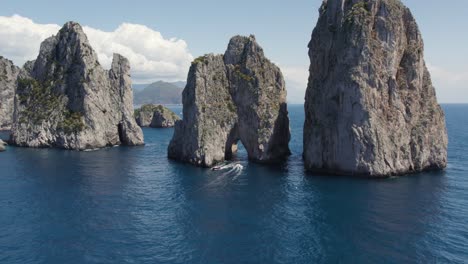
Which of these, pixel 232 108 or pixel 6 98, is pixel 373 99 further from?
pixel 6 98

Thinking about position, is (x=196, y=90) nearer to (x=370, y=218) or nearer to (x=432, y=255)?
(x=370, y=218)

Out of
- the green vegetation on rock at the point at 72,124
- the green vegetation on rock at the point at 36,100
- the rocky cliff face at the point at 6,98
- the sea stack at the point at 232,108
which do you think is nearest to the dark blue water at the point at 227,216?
the sea stack at the point at 232,108

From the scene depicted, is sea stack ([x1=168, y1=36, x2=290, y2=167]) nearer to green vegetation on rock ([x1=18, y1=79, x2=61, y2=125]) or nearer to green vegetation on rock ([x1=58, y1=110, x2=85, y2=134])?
green vegetation on rock ([x1=58, y1=110, x2=85, y2=134])

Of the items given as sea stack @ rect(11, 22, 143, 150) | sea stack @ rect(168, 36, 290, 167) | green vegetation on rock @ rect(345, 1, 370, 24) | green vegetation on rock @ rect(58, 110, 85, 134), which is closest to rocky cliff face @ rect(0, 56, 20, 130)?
sea stack @ rect(11, 22, 143, 150)

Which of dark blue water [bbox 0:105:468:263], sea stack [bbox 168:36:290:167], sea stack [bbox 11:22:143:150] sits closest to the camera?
dark blue water [bbox 0:105:468:263]

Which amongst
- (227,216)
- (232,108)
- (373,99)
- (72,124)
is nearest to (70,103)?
(72,124)
